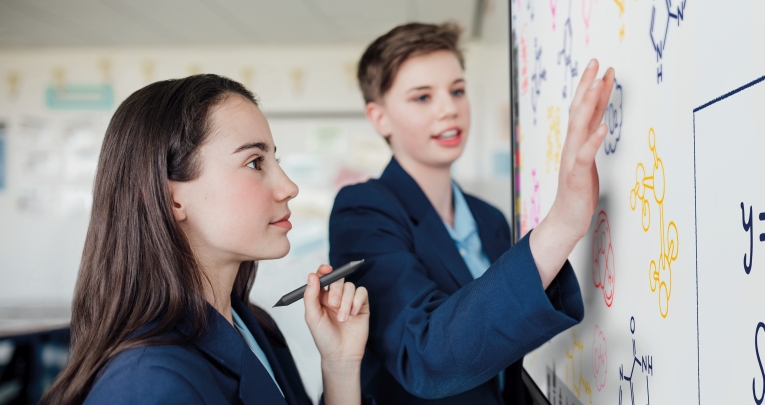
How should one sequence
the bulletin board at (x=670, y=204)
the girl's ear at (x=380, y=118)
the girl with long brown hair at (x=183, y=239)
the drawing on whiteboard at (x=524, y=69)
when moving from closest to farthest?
1. the bulletin board at (x=670, y=204)
2. the girl with long brown hair at (x=183, y=239)
3. the drawing on whiteboard at (x=524, y=69)
4. the girl's ear at (x=380, y=118)

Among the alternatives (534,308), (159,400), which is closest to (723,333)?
(534,308)

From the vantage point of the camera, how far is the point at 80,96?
3.71 metres

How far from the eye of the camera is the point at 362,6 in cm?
302

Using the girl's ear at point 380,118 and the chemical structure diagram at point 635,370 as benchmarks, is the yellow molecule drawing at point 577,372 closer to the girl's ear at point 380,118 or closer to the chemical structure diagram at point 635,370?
the chemical structure diagram at point 635,370

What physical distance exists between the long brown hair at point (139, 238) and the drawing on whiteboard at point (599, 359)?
47 cm

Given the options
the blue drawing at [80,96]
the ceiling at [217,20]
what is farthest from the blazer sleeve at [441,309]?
the blue drawing at [80,96]

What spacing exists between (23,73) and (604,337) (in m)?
4.04

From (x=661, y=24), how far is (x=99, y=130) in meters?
3.82

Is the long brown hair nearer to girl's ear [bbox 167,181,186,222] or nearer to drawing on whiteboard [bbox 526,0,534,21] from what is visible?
girl's ear [bbox 167,181,186,222]

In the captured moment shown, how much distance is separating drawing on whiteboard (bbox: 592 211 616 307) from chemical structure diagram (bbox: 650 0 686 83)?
0.68 ft

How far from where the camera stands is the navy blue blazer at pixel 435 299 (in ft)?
2.12

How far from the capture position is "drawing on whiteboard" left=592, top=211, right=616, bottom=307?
66 centimetres

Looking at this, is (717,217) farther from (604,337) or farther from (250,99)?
(250,99)

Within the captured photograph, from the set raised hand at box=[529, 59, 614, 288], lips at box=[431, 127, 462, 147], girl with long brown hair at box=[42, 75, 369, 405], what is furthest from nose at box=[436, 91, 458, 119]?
raised hand at box=[529, 59, 614, 288]
